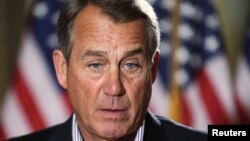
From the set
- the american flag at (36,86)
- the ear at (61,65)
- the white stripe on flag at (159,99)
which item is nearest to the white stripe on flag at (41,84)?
the american flag at (36,86)

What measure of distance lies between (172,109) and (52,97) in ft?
1.38

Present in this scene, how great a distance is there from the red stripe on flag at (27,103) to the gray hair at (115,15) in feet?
1.92

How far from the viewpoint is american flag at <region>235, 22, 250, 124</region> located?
183 centimetres

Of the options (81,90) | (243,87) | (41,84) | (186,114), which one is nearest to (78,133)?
(81,90)

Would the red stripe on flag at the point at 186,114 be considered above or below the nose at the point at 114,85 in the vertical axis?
below

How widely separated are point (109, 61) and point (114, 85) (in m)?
0.05

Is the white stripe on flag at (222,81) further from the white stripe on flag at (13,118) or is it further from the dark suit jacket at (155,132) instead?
the white stripe on flag at (13,118)

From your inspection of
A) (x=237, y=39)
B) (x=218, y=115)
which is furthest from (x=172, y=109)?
(x=237, y=39)

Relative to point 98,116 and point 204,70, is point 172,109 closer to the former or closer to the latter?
point 204,70

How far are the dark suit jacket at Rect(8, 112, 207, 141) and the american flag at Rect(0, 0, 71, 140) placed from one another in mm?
370

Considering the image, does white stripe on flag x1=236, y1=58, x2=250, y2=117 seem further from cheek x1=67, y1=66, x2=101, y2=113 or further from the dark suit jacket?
cheek x1=67, y1=66, x2=101, y2=113

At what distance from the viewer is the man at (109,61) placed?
1058mm

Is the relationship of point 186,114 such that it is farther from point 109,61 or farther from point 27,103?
point 109,61

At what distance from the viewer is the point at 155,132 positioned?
4.02 ft
